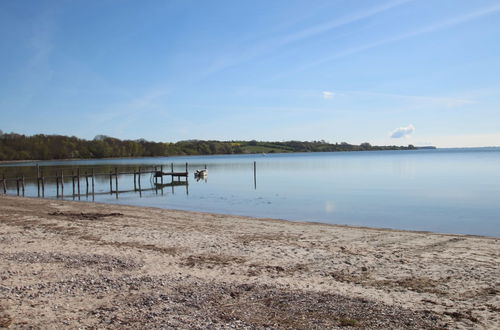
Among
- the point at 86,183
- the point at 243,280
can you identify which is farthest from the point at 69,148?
the point at 243,280

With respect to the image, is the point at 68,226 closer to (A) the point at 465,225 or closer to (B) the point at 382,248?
(B) the point at 382,248

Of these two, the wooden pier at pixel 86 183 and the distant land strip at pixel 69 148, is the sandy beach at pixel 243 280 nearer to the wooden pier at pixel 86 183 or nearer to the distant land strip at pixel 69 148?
the wooden pier at pixel 86 183

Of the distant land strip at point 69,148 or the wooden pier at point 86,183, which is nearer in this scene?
the wooden pier at point 86,183

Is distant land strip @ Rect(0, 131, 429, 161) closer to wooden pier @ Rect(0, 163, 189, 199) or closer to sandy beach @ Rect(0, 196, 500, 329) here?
wooden pier @ Rect(0, 163, 189, 199)

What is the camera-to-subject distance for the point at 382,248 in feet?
38.2

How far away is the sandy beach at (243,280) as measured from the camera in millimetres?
6051

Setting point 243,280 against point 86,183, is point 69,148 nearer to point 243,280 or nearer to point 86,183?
point 86,183

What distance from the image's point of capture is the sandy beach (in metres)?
6.05

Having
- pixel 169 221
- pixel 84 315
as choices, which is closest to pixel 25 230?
pixel 169 221

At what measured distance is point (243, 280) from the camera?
27.0 feet

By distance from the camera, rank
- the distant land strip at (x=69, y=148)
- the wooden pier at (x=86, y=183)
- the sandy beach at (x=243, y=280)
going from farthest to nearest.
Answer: the distant land strip at (x=69, y=148) < the wooden pier at (x=86, y=183) < the sandy beach at (x=243, y=280)

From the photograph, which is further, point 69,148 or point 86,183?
point 69,148

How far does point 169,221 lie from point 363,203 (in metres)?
14.6

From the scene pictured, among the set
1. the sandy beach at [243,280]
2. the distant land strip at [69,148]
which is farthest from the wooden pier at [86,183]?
the distant land strip at [69,148]
